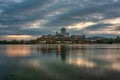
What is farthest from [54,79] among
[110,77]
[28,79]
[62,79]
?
[110,77]

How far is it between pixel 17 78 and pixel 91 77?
5.65 meters

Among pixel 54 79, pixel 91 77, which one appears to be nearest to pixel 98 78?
pixel 91 77

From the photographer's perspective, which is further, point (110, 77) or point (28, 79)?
point (110, 77)

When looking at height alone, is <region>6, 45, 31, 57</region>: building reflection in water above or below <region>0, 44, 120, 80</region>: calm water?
above

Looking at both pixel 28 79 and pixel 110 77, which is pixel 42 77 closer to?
pixel 28 79

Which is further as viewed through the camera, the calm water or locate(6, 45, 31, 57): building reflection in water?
locate(6, 45, 31, 57): building reflection in water

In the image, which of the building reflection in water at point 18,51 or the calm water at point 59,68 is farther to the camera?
the building reflection in water at point 18,51

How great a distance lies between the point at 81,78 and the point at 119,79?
9.19 ft

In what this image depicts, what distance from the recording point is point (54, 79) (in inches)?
589

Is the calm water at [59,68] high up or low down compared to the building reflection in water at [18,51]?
down

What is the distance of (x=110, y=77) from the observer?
1598 cm

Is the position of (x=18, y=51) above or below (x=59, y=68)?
above

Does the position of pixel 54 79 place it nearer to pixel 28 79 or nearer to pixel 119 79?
pixel 28 79

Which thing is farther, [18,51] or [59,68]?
[18,51]
